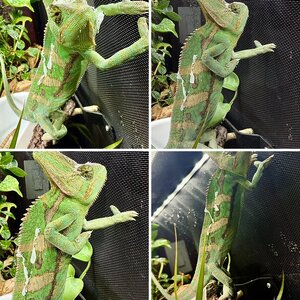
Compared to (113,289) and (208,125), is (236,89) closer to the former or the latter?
(208,125)

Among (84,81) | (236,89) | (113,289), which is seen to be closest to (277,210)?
(236,89)

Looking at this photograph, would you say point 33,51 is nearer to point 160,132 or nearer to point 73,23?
point 73,23

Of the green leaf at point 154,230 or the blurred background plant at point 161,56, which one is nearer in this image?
the blurred background plant at point 161,56

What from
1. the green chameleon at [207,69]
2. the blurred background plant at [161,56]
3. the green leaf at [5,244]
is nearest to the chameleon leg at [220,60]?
the green chameleon at [207,69]

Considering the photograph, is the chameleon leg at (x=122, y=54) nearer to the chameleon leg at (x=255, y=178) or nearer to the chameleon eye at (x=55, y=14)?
the chameleon eye at (x=55, y=14)

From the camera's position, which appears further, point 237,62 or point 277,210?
point 277,210

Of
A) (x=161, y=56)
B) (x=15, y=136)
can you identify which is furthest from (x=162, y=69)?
(x=15, y=136)
